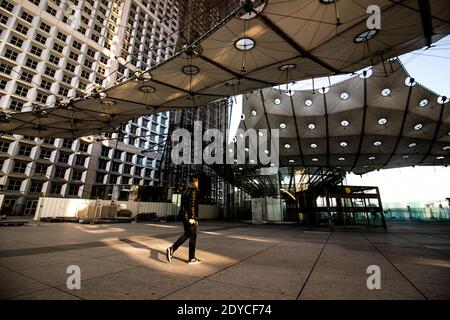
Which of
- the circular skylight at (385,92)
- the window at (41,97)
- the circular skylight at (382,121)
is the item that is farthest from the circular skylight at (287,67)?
the window at (41,97)

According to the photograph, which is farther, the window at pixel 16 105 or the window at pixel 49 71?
the window at pixel 49 71

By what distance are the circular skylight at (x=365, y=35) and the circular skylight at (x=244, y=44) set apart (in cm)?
514

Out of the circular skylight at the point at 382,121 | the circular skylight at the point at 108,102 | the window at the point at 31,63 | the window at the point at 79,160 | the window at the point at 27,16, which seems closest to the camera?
the circular skylight at the point at 108,102

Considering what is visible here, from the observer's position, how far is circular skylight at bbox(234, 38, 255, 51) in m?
10.3

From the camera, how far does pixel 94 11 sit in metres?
48.9

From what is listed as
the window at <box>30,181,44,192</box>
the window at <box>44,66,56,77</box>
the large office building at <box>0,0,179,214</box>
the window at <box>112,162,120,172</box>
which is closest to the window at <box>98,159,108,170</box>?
the large office building at <box>0,0,179,214</box>

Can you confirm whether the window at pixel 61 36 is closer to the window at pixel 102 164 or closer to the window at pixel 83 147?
the window at pixel 83 147

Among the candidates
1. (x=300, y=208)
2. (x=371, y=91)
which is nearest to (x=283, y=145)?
(x=371, y=91)

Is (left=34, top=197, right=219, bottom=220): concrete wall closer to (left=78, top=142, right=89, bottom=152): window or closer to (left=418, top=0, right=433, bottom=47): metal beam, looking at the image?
(left=418, top=0, right=433, bottom=47): metal beam

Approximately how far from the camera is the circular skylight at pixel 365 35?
1011 centimetres

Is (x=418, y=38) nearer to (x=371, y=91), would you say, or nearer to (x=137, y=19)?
(x=371, y=91)

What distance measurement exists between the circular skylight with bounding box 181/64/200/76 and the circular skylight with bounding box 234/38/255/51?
280 cm

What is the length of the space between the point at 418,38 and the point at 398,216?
39.8m

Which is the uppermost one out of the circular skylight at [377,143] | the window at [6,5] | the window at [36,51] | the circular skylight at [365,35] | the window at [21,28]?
the window at [6,5]
